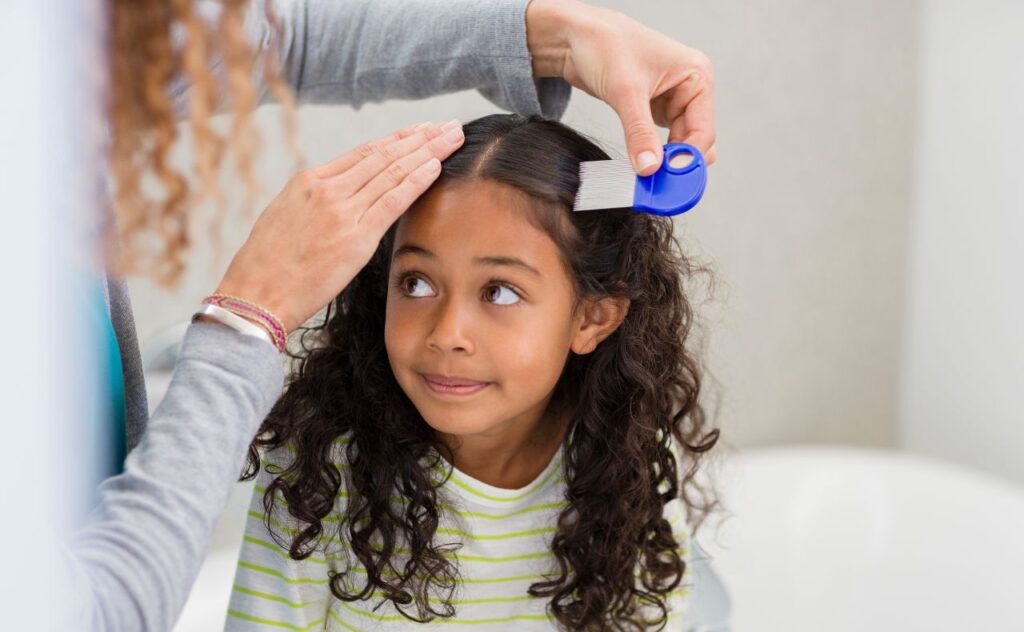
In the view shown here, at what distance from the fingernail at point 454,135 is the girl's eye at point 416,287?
0.12m

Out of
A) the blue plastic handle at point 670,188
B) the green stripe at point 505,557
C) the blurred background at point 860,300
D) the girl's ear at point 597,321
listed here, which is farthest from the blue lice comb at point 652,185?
the blurred background at point 860,300

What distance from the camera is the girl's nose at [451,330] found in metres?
0.81

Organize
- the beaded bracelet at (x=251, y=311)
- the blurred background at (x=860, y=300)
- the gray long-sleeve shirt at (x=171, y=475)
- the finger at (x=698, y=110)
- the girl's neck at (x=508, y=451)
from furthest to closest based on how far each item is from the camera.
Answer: the blurred background at (x=860, y=300) < the girl's neck at (x=508, y=451) < the finger at (x=698, y=110) < the beaded bracelet at (x=251, y=311) < the gray long-sleeve shirt at (x=171, y=475)

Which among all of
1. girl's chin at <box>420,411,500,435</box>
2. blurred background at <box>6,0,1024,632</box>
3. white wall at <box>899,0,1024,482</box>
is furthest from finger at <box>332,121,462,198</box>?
white wall at <box>899,0,1024,482</box>

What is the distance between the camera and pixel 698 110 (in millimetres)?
869

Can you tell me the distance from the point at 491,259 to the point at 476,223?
31mm

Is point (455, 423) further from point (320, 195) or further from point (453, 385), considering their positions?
point (320, 195)

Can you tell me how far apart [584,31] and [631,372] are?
0.31 meters

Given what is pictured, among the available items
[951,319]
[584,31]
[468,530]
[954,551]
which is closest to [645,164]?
[584,31]

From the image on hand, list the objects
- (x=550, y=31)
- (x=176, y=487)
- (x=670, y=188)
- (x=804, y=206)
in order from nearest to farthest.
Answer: (x=176, y=487), (x=670, y=188), (x=550, y=31), (x=804, y=206)

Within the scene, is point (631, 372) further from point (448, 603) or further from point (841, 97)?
point (841, 97)

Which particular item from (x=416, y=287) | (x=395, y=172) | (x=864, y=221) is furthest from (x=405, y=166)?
(x=864, y=221)

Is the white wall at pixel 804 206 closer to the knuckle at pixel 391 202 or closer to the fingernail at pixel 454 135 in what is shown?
the fingernail at pixel 454 135

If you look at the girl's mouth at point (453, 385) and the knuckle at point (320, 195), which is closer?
the knuckle at point (320, 195)
